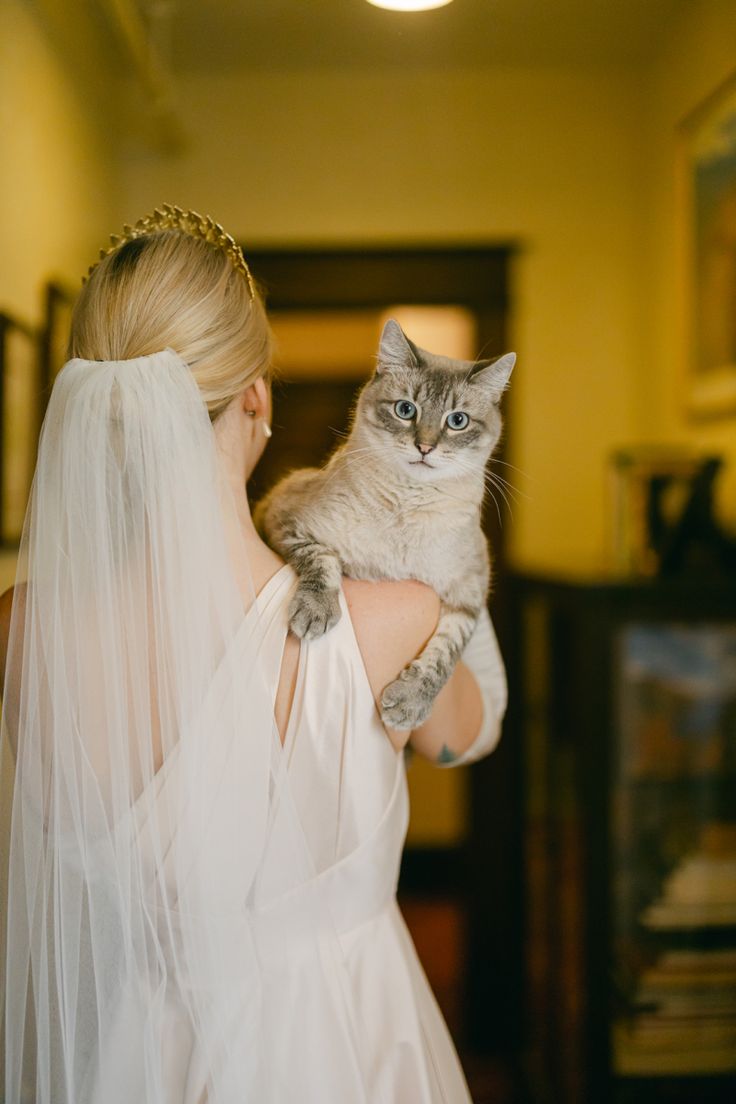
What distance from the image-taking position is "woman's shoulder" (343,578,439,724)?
1005mm

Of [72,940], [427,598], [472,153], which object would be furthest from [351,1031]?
[472,153]

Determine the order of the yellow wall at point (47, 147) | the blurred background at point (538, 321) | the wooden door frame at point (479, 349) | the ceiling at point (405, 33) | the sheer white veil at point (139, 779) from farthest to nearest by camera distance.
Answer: the wooden door frame at point (479, 349), the ceiling at point (405, 33), the blurred background at point (538, 321), the yellow wall at point (47, 147), the sheer white veil at point (139, 779)

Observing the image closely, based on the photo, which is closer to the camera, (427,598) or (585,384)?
(427,598)

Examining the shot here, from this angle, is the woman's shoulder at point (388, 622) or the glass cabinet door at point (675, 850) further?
the glass cabinet door at point (675, 850)

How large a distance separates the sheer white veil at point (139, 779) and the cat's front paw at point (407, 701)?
0.40ft

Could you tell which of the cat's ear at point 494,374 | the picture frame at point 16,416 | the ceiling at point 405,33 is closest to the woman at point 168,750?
the cat's ear at point 494,374

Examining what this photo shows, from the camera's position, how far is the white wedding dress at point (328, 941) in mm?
971

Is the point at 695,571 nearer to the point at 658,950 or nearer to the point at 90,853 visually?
the point at 658,950

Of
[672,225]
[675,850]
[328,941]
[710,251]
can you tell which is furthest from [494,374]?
[672,225]

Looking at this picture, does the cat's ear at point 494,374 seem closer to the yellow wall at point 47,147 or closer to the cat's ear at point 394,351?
the cat's ear at point 394,351

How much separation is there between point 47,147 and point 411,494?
127 centimetres

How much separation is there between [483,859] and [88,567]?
1.94m

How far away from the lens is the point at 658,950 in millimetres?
1834

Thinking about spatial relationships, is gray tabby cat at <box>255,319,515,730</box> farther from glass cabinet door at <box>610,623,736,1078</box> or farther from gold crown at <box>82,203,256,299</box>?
glass cabinet door at <box>610,623,736,1078</box>
